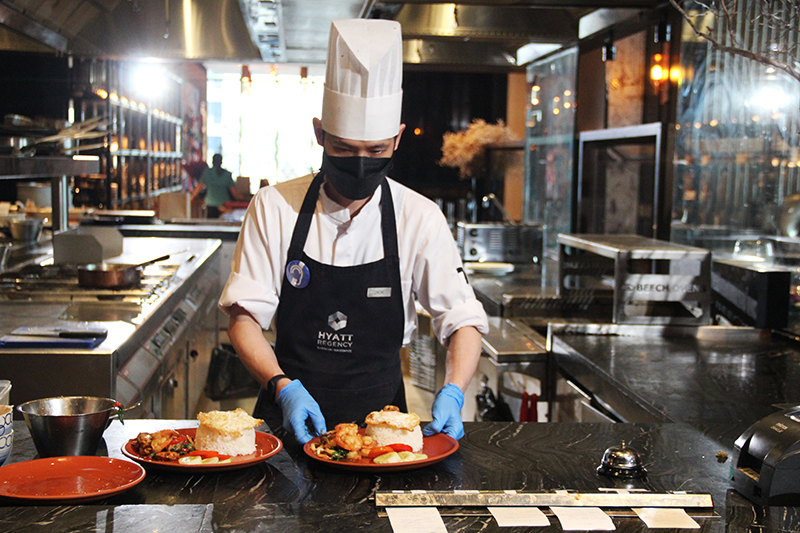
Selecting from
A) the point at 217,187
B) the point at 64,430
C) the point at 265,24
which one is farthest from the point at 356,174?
the point at 217,187

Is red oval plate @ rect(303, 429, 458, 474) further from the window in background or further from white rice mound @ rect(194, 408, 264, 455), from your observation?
the window in background

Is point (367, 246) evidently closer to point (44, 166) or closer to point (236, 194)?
point (44, 166)

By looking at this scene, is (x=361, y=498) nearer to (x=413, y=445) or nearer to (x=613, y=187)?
(x=413, y=445)

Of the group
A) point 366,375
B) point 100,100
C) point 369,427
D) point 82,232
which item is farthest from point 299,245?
point 100,100

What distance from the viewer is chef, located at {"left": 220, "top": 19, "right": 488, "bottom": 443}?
1870 mm

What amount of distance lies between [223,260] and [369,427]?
480 cm

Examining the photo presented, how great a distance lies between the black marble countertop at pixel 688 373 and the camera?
1.98 metres

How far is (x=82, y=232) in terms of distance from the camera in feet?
13.7

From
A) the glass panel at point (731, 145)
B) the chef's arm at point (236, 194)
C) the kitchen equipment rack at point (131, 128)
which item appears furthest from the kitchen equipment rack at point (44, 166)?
the chef's arm at point (236, 194)

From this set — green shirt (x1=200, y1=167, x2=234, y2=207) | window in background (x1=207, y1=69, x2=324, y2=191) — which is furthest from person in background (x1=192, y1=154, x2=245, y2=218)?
window in background (x1=207, y1=69, x2=324, y2=191)

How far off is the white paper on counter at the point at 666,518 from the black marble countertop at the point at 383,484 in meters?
0.02

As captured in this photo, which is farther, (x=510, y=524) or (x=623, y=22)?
(x=623, y=22)

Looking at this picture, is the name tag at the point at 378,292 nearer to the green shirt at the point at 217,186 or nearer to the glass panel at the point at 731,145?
the glass panel at the point at 731,145

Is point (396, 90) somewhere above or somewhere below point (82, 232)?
above
